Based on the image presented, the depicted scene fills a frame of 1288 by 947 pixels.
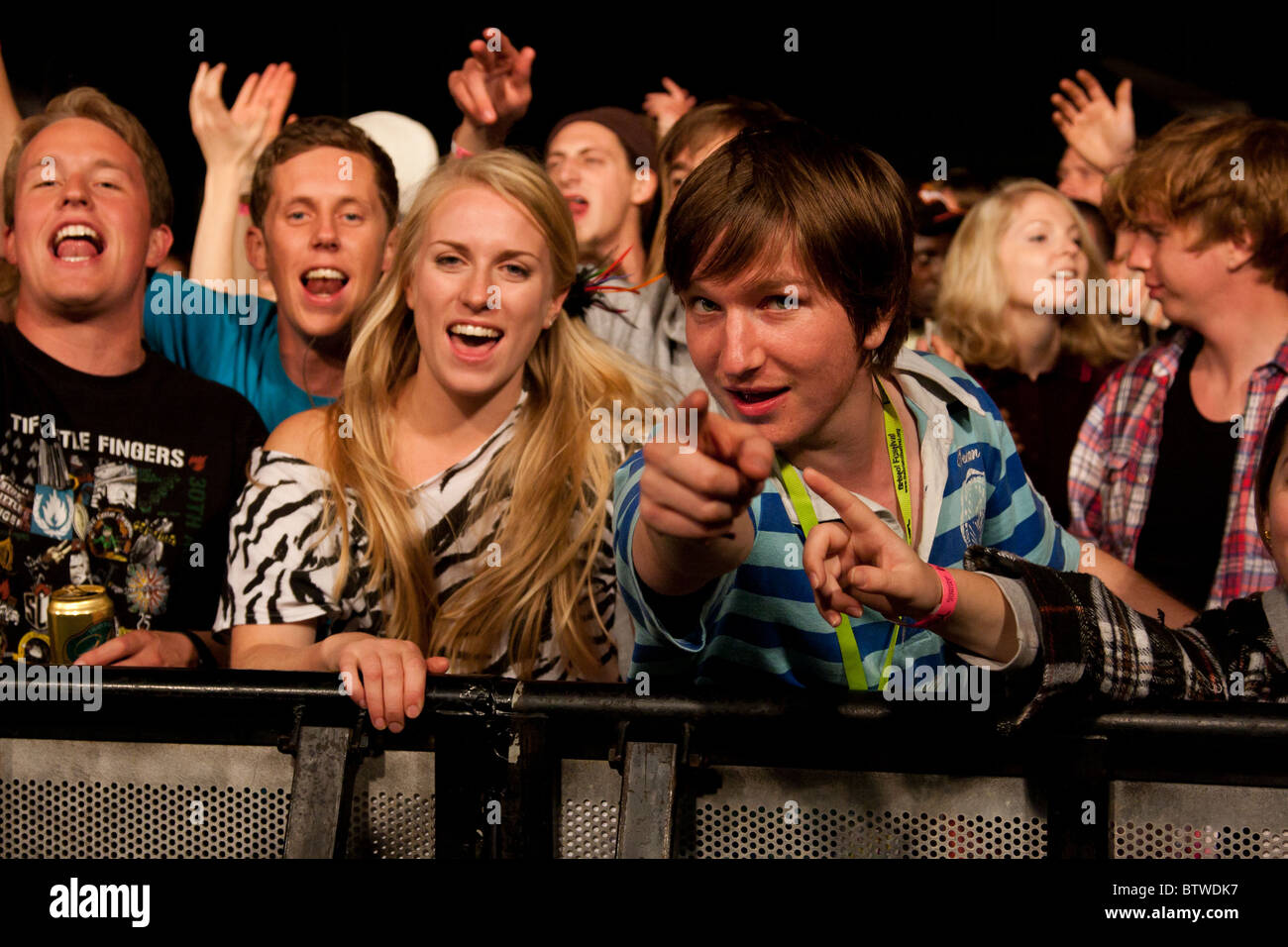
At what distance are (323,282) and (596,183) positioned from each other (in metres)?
0.72

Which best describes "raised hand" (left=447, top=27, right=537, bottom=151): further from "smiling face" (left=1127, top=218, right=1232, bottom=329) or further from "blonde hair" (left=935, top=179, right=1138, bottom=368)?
"smiling face" (left=1127, top=218, right=1232, bottom=329)

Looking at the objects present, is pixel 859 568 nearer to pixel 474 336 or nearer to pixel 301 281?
pixel 474 336

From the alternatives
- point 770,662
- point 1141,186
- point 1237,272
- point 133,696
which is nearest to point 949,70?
point 1141,186

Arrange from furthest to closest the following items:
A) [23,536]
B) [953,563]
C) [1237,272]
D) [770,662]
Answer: [1237,272]
[23,536]
[953,563]
[770,662]

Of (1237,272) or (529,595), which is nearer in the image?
(529,595)

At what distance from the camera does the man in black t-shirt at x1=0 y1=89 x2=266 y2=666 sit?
6.57 ft

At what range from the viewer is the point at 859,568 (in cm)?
103

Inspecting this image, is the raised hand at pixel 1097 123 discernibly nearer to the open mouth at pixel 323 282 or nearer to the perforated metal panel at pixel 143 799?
the open mouth at pixel 323 282

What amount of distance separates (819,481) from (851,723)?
237 millimetres

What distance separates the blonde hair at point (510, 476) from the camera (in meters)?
1.83

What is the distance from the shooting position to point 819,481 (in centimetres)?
103

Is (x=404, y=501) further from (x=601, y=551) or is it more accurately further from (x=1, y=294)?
(x=1, y=294)

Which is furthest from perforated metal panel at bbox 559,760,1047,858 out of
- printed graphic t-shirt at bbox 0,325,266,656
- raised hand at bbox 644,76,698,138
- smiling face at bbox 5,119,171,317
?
raised hand at bbox 644,76,698,138

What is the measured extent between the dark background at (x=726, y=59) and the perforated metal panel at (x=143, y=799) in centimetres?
160
